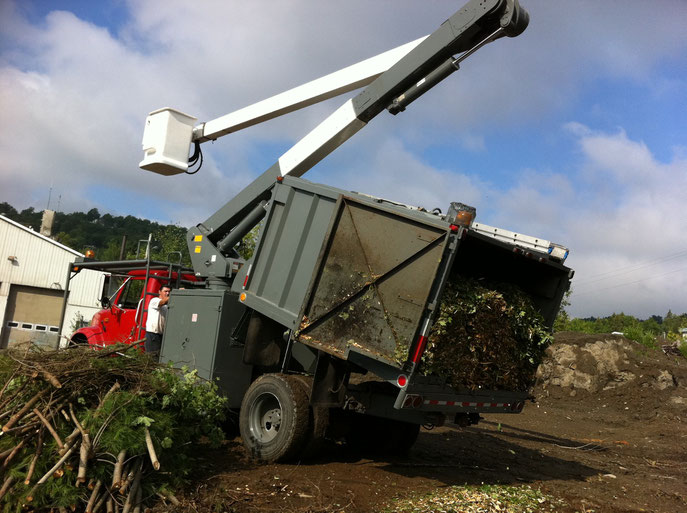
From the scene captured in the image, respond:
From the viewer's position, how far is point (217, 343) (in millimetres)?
7191

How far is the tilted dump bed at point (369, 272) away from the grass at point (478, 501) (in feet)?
3.04

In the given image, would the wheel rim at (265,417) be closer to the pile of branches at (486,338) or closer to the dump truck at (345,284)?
the dump truck at (345,284)

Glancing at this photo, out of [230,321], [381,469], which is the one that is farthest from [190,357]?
[381,469]

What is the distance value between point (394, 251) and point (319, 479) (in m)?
2.45

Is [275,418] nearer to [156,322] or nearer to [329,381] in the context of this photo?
[329,381]

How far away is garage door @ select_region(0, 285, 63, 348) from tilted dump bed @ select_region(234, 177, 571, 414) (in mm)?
19120

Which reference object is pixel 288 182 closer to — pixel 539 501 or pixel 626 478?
pixel 539 501

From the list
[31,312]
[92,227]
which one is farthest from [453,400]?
[92,227]

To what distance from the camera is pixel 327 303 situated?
19.7 ft

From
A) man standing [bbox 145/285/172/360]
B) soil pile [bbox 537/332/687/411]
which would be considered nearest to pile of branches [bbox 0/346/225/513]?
man standing [bbox 145/285/172/360]

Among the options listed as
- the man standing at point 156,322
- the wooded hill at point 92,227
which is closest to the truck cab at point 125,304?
the man standing at point 156,322

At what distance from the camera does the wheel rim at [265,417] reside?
651 cm

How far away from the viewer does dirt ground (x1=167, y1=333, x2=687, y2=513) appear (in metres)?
5.42

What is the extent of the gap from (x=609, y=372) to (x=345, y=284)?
44.6ft
